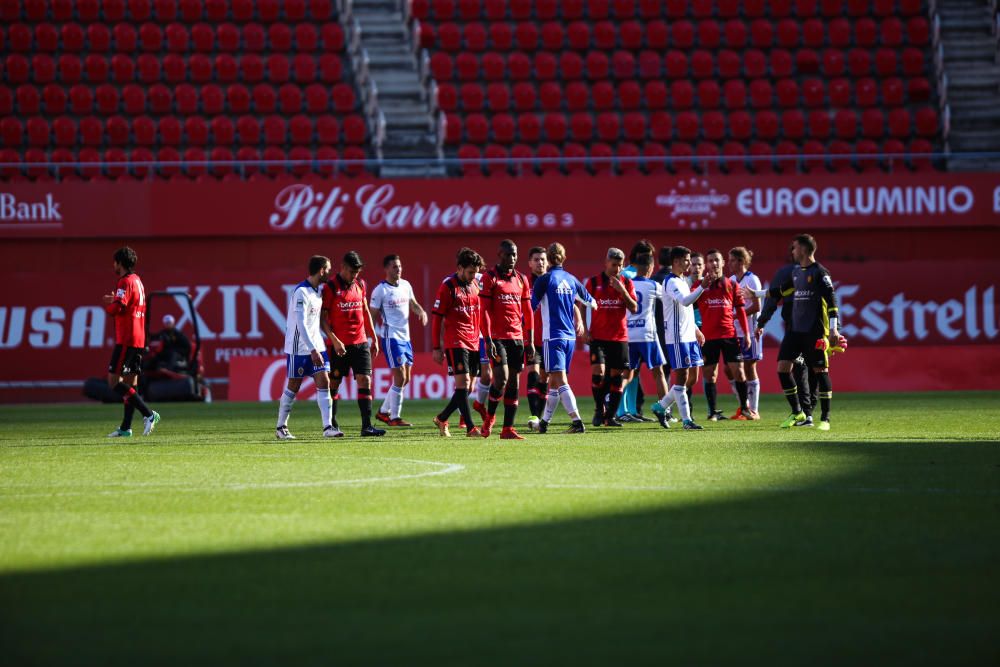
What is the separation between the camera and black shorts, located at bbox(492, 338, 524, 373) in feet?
49.3

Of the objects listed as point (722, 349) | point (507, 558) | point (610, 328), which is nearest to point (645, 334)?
point (610, 328)

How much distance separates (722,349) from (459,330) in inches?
182

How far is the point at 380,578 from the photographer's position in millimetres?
6258

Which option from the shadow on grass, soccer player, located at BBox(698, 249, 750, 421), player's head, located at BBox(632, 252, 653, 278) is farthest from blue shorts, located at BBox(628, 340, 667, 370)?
the shadow on grass

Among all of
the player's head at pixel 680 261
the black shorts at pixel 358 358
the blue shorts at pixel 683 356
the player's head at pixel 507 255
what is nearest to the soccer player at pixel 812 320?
the blue shorts at pixel 683 356

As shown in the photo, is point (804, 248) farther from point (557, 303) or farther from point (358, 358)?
point (358, 358)

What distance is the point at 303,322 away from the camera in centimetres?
1582

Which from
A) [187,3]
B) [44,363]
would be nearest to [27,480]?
[44,363]

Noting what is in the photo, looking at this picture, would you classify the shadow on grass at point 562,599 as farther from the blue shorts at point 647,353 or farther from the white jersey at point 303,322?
the blue shorts at point 647,353

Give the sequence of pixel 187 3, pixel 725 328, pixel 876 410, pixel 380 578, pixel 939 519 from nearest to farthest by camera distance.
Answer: pixel 380 578 → pixel 939 519 → pixel 725 328 → pixel 876 410 → pixel 187 3

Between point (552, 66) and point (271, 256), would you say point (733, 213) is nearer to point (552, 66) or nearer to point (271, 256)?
point (552, 66)

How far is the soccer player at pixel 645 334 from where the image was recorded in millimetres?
17516

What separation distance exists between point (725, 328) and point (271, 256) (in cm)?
1265

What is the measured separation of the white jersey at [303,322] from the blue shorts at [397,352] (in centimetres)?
270
